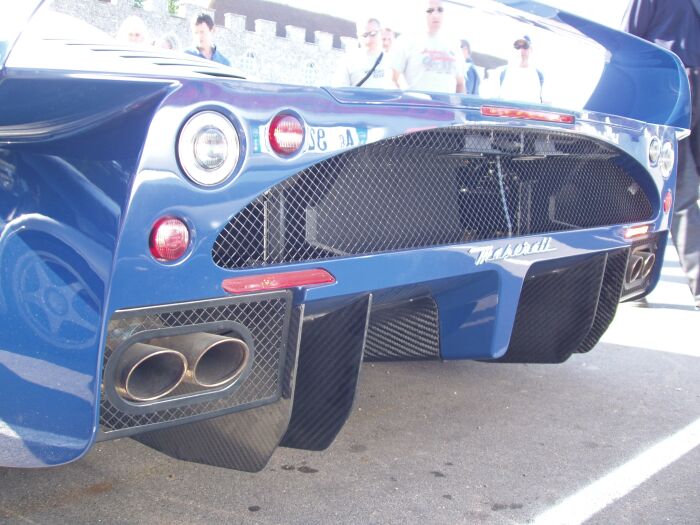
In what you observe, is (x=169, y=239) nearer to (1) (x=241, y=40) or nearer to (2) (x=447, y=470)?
(2) (x=447, y=470)

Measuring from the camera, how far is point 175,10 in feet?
11.7

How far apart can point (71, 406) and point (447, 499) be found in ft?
3.85

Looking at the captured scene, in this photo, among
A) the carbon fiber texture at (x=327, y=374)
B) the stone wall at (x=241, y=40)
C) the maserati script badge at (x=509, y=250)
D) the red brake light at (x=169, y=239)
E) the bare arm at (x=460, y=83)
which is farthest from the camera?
the bare arm at (x=460, y=83)

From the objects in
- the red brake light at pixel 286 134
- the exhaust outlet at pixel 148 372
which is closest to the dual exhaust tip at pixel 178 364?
the exhaust outlet at pixel 148 372

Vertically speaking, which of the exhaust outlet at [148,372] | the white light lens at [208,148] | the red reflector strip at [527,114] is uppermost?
the red reflector strip at [527,114]

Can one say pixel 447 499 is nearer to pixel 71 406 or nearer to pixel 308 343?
pixel 308 343

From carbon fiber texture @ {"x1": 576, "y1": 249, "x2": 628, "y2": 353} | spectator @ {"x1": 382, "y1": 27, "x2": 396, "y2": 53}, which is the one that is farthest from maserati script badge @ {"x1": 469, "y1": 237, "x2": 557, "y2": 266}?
spectator @ {"x1": 382, "y1": 27, "x2": 396, "y2": 53}

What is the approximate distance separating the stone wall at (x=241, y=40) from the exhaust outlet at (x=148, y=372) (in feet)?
2.67

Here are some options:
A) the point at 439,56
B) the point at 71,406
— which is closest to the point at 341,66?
the point at 439,56

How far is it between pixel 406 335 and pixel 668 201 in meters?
1.39

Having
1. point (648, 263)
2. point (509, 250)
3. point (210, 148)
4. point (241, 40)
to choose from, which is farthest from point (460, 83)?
point (210, 148)

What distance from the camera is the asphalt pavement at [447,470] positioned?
2240 mm

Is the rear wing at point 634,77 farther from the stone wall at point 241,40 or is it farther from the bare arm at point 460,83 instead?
the stone wall at point 241,40

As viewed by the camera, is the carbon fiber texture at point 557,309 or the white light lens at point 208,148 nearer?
the white light lens at point 208,148
